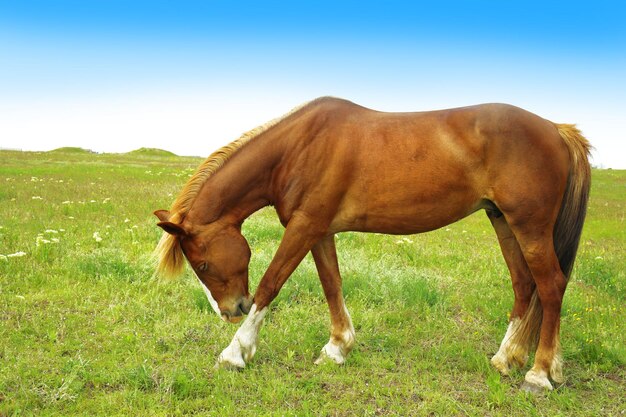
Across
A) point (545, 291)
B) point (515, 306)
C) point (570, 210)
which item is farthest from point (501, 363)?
point (570, 210)

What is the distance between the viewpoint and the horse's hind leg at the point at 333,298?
554 centimetres

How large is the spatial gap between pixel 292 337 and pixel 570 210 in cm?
310

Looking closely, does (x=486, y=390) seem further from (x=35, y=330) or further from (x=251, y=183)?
(x=35, y=330)

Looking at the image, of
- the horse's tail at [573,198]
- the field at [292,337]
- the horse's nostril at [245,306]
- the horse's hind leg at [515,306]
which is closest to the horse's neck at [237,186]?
the horse's nostril at [245,306]

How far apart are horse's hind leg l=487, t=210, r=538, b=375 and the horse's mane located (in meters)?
2.57

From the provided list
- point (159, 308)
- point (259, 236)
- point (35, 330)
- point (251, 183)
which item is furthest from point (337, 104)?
point (259, 236)

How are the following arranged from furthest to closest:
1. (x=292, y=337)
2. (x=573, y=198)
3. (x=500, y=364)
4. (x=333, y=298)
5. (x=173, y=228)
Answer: (x=292, y=337), (x=333, y=298), (x=500, y=364), (x=573, y=198), (x=173, y=228)

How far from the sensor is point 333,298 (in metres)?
5.65

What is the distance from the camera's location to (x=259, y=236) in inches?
425

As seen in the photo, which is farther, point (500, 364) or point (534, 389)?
point (500, 364)

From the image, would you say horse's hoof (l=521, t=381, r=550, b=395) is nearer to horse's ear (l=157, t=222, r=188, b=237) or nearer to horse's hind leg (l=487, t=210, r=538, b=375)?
horse's hind leg (l=487, t=210, r=538, b=375)

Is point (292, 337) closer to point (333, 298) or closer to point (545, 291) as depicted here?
point (333, 298)

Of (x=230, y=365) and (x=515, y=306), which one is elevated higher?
(x=515, y=306)

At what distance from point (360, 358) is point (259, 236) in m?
5.62
